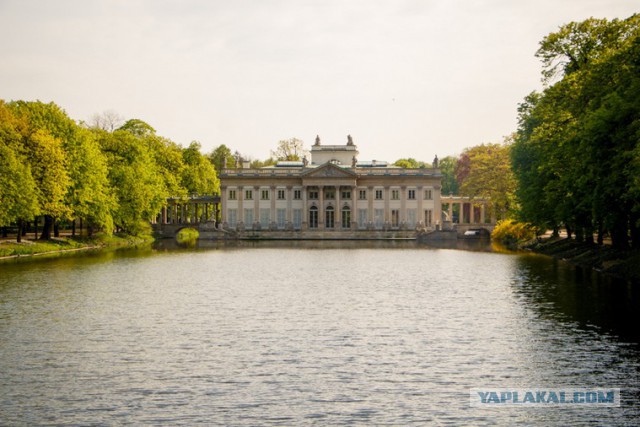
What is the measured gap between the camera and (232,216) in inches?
4911

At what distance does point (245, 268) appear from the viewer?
5634 centimetres

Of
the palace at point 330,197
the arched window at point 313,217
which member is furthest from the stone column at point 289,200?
the arched window at point 313,217

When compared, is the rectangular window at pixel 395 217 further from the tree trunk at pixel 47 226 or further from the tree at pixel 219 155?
the tree trunk at pixel 47 226

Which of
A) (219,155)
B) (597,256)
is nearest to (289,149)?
(219,155)

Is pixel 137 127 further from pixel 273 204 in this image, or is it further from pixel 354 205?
pixel 354 205

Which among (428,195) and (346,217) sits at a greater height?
(428,195)

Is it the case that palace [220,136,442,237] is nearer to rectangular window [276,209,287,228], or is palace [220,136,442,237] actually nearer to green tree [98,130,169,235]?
rectangular window [276,209,287,228]

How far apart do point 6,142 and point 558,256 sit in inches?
1774

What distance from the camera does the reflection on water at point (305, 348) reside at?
18.6m

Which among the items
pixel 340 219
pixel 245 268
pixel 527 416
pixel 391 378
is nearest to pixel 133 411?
pixel 391 378

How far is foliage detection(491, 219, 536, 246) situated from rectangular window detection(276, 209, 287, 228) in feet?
110

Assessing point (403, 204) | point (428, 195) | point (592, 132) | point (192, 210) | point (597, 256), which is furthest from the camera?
point (192, 210)

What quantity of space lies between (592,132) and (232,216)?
86839 millimetres

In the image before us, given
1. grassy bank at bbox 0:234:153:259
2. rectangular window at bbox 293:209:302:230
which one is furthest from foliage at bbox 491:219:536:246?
grassy bank at bbox 0:234:153:259
